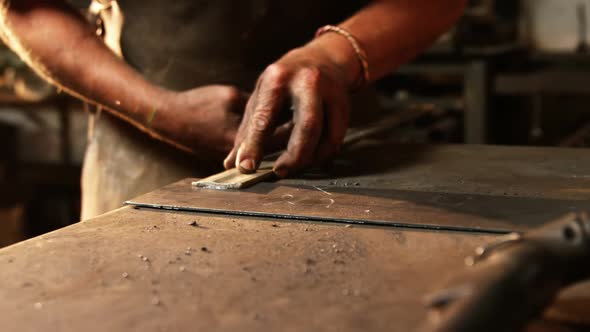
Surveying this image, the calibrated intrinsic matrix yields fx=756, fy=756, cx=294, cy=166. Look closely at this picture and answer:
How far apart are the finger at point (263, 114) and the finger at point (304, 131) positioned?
0.03m

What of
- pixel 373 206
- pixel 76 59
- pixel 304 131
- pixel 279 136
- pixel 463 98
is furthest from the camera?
pixel 463 98

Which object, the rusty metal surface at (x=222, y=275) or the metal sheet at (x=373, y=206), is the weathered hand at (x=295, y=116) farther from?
the rusty metal surface at (x=222, y=275)

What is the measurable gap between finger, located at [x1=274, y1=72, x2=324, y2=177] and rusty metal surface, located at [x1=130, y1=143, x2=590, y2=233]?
3 centimetres

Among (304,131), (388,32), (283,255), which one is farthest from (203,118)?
(283,255)

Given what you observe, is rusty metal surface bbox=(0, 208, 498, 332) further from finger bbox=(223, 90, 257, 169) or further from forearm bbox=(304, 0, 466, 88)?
forearm bbox=(304, 0, 466, 88)

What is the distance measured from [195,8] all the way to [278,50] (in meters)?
0.19

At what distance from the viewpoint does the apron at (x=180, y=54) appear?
4.89ft

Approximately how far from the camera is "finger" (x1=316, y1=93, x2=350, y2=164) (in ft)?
4.00

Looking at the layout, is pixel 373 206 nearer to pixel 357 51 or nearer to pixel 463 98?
pixel 357 51

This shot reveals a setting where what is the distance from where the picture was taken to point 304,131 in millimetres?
1165

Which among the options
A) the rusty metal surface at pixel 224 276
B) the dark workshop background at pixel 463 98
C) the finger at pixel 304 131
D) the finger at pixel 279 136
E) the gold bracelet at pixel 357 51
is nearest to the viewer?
the rusty metal surface at pixel 224 276

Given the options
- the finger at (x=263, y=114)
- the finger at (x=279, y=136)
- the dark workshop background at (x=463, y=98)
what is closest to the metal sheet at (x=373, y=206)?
the finger at (x=263, y=114)

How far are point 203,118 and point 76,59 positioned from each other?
30 cm

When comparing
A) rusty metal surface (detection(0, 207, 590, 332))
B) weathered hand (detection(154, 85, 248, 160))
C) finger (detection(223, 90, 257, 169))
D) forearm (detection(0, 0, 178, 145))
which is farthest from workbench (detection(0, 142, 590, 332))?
forearm (detection(0, 0, 178, 145))
